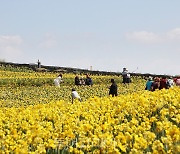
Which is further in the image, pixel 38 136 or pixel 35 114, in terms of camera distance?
pixel 35 114

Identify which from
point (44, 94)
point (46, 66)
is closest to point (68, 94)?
point (44, 94)

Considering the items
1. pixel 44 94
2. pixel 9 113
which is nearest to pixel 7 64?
pixel 44 94

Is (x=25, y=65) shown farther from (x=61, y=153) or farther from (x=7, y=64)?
(x=61, y=153)

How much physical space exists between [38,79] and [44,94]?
10.3 meters

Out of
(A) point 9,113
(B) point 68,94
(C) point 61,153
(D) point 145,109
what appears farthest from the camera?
(B) point 68,94

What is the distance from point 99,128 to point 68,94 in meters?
20.4

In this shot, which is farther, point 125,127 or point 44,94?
point 44,94

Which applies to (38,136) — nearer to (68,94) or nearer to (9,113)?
(9,113)

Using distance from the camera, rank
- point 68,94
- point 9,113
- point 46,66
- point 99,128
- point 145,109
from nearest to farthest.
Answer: point 99,128 < point 145,109 < point 9,113 < point 68,94 < point 46,66

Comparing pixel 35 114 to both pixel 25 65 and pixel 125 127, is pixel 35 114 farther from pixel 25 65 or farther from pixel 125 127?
pixel 25 65

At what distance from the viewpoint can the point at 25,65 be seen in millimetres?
53656

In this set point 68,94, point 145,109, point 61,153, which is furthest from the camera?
point 68,94

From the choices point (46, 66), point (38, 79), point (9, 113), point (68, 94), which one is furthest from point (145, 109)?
point (46, 66)

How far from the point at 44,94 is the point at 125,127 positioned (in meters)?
21.0
